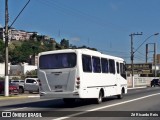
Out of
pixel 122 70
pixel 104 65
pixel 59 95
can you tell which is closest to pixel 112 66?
pixel 104 65

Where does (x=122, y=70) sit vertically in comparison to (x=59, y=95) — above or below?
above

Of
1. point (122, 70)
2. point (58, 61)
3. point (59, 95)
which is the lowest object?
point (59, 95)

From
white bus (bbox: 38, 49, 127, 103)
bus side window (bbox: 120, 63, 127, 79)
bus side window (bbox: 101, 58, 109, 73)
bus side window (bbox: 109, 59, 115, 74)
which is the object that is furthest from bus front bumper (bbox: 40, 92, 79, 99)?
bus side window (bbox: 120, 63, 127, 79)

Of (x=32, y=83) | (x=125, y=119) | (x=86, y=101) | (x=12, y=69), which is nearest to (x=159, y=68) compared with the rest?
(x=12, y=69)

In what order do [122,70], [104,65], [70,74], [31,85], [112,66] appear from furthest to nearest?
[31,85], [122,70], [112,66], [104,65], [70,74]

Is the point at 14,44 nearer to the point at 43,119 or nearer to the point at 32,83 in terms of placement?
the point at 32,83

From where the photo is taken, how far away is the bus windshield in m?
21.1

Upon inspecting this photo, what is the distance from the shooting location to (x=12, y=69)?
389 feet

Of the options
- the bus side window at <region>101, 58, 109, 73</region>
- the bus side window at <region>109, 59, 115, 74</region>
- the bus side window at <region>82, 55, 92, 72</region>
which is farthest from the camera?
the bus side window at <region>109, 59, 115, 74</region>

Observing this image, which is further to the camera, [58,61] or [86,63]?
[86,63]

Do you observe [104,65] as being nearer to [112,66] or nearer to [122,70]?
[112,66]

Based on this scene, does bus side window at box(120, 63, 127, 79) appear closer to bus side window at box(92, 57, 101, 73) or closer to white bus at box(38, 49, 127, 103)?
bus side window at box(92, 57, 101, 73)

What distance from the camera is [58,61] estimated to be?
2144cm

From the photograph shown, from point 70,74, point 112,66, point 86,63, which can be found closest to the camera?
point 70,74
